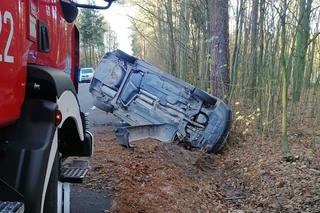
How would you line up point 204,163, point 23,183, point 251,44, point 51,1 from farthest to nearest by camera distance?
1. point 251,44
2. point 204,163
3. point 51,1
4. point 23,183

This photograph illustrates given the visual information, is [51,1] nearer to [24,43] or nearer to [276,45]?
[24,43]

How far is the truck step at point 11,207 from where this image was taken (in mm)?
2092

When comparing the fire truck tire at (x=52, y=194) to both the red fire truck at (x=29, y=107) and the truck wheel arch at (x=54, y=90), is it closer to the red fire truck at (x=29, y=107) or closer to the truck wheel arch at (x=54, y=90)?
the red fire truck at (x=29, y=107)

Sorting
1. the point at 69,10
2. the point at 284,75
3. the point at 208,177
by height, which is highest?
the point at 69,10

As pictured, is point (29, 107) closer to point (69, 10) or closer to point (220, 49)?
point (69, 10)

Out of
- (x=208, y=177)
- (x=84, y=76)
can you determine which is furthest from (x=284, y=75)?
(x=84, y=76)

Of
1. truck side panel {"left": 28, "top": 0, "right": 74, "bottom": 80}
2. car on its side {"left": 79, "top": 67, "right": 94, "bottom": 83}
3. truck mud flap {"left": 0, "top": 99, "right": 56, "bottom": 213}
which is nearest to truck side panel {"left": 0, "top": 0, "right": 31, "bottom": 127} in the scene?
truck mud flap {"left": 0, "top": 99, "right": 56, "bottom": 213}

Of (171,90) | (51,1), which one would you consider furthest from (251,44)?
(51,1)

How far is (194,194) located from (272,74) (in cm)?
421

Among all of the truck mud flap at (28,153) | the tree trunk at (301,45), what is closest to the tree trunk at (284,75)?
the tree trunk at (301,45)

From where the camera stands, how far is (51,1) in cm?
326

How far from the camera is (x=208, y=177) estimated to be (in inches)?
308

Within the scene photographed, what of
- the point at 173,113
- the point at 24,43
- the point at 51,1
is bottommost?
the point at 173,113

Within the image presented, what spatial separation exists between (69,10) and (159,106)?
6.16 m
